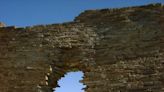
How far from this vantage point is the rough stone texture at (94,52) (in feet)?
29.3

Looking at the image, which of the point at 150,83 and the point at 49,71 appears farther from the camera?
the point at 49,71

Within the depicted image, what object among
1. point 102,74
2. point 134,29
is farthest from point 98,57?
point 134,29

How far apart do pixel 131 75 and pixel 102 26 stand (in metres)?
1.50

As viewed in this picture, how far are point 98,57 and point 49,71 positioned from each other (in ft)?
4.09

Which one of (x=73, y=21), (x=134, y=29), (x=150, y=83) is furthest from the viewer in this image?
(x=73, y=21)

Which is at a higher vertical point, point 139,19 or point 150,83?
point 139,19

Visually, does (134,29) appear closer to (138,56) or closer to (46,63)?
(138,56)

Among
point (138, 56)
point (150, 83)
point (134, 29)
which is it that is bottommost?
point (150, 83)

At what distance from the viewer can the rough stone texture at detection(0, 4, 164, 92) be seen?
29.3 ft

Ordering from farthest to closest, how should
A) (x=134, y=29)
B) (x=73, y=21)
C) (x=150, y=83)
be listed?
(x=73, y=21), (x=134, y=29), (x=150, y=83)

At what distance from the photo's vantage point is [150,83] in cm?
871

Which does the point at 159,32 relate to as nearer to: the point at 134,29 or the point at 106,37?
the point at 134,29

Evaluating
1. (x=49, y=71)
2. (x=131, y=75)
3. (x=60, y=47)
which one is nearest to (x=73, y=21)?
(x=60, y=47)

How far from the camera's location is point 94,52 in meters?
9.41
